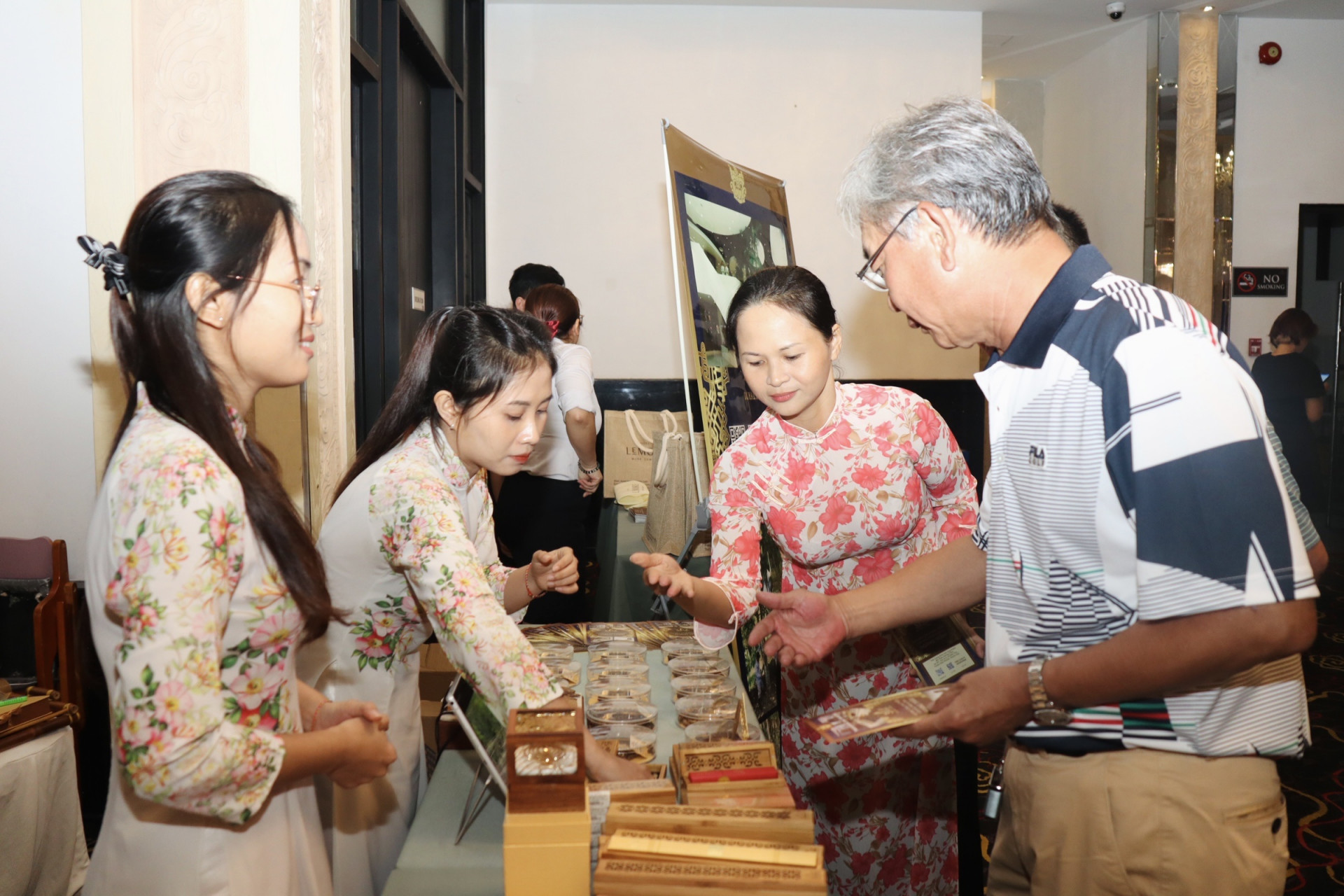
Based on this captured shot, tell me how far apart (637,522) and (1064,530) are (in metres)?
3.33

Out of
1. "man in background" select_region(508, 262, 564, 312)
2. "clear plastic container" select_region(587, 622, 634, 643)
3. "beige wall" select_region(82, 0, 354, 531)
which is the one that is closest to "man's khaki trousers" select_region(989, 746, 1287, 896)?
"clear plastic container" select_region(587, 622, 634, 643)

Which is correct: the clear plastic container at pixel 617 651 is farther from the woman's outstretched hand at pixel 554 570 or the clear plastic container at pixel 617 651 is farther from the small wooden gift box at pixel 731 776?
the small wooden gift box at pixel 731 776

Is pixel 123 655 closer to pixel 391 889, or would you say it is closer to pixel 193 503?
pixel 193 503

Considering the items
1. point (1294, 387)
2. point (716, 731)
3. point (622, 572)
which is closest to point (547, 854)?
point (716, 731)

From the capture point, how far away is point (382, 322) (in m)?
3.69

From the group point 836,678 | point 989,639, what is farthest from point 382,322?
point 989,639

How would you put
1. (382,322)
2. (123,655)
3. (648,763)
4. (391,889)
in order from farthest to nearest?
(382,322)
(648,763)
(391,889)
(123,655)

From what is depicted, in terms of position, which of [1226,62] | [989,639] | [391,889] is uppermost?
[1226,62]

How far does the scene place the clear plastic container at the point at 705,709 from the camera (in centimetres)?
165

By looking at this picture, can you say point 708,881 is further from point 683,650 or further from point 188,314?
point 683,650

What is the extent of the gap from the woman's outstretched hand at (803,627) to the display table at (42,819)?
1.62 meters

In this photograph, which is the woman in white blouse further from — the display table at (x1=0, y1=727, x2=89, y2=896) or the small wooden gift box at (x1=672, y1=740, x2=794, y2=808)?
the small wooden gift box at (x1=672, y1=740, x2=794, y2=808)

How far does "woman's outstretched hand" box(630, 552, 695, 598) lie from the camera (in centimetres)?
170

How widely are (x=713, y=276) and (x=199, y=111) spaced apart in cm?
139
